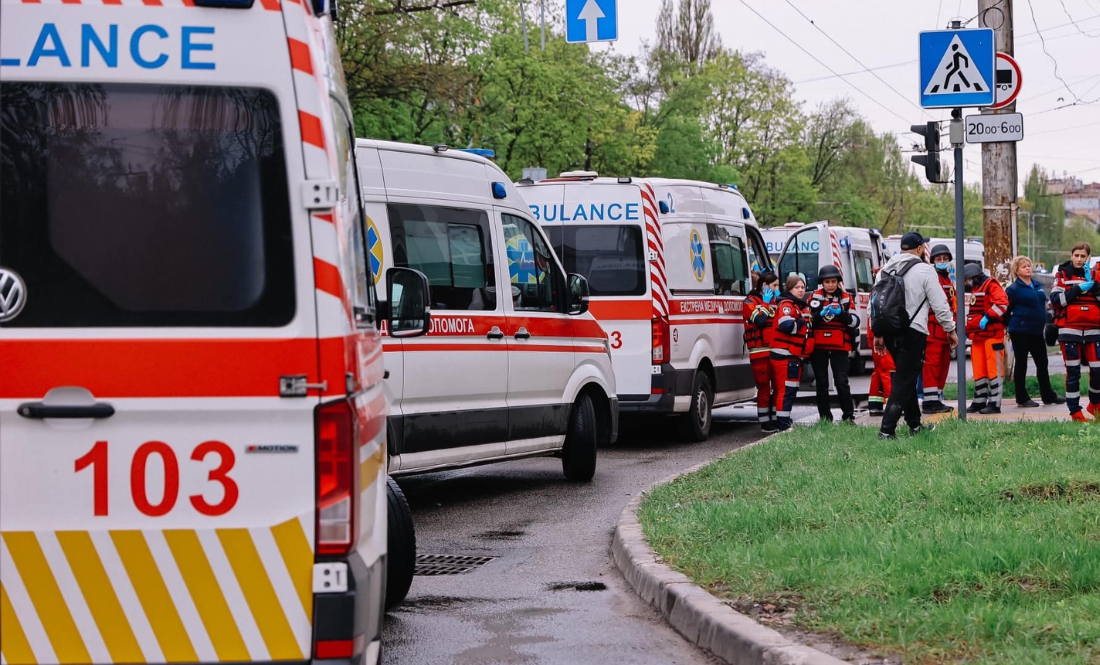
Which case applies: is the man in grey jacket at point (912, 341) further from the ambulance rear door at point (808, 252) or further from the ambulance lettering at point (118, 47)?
the ambulance rear door at point (808, 252)

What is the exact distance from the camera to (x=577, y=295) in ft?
35.8

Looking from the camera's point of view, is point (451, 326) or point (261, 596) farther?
point (451, 326)

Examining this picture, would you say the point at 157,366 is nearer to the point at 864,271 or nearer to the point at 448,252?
the point at 448,252

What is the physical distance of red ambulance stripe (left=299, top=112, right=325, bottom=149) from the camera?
3820 millimetres

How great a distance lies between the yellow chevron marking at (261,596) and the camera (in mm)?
3730

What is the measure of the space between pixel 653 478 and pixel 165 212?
27.1 ft

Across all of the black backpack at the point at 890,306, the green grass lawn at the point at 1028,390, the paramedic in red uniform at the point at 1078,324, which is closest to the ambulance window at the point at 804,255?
the green grass lawn at the point at 1028,390

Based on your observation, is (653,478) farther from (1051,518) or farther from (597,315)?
(1051,518)

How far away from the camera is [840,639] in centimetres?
537

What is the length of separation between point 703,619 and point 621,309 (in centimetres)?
784

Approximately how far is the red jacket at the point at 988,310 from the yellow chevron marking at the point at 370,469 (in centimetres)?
1196

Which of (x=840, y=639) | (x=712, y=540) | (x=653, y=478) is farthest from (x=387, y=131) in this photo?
(x=840, y=639)

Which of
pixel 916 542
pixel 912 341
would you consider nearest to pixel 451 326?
pixel 916 542

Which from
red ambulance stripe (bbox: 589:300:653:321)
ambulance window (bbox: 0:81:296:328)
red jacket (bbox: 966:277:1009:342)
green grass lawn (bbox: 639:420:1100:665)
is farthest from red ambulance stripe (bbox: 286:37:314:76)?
red jacket (bbox: 966:277:1009:342)
